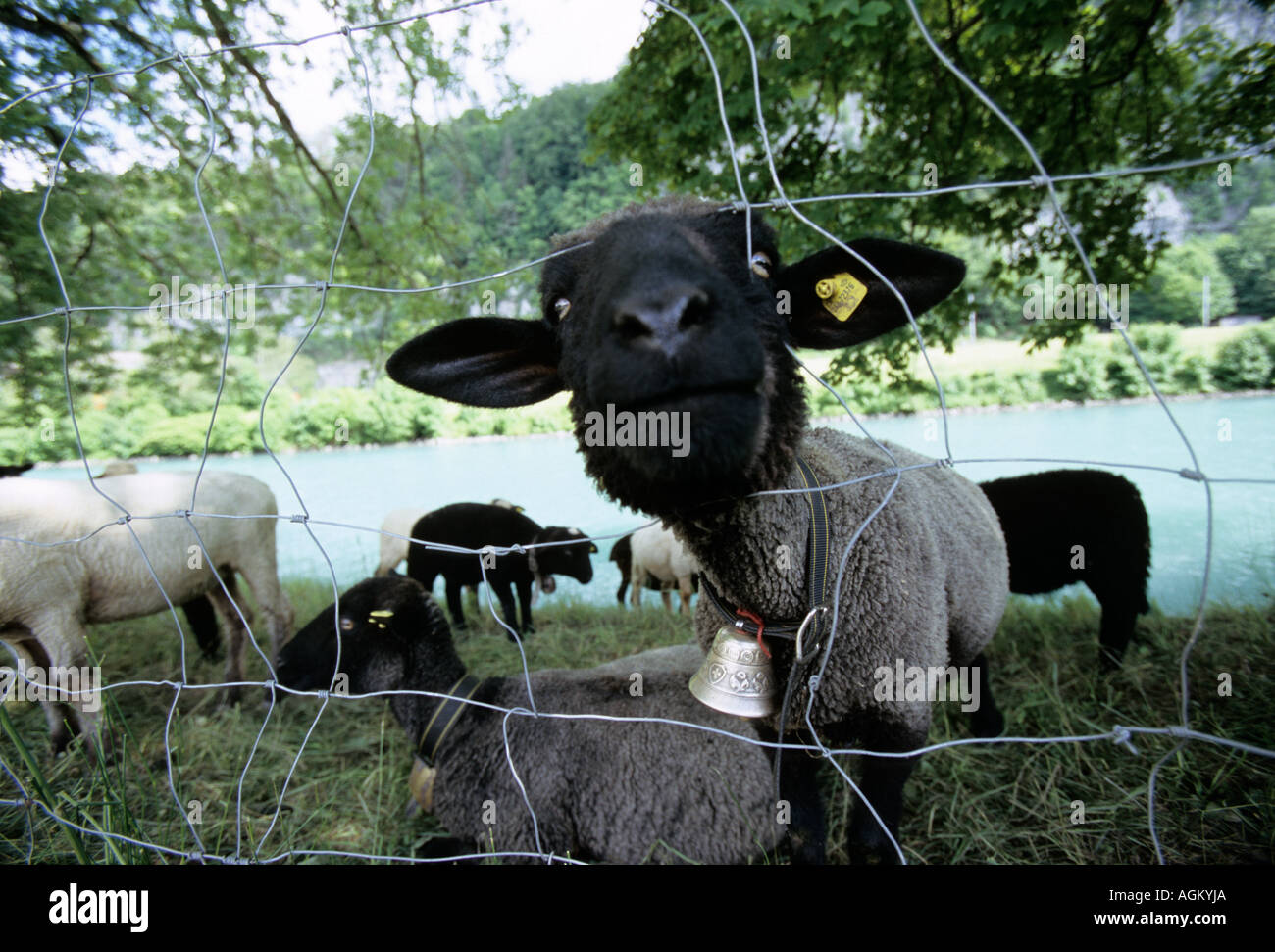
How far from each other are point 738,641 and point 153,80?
5.58 metres

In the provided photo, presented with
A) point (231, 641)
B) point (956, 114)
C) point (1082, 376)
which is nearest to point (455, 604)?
point (231, 641)

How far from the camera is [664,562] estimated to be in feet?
17.7

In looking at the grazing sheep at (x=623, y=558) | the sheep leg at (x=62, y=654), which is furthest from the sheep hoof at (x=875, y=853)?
the grazing sheep at (x=623, y=558)

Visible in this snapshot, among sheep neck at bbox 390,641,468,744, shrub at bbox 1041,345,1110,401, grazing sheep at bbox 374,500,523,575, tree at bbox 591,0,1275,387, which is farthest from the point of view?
shrub at bbox 1041,345,1110,401

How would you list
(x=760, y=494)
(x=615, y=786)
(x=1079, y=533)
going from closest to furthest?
(x=760, y=494)
(x=615, y=786)
(x=1079, y=533)

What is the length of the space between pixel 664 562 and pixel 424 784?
124 inches

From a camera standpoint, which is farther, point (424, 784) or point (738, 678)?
point (424, 784)

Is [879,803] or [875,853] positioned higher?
[879,803]

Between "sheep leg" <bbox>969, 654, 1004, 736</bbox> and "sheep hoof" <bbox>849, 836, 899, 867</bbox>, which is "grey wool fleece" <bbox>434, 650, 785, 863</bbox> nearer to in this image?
"sheep hoof" <bbox>849, 836, 899, 867</bbox>

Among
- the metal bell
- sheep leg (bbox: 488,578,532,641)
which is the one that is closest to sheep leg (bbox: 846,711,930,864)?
the metal bell

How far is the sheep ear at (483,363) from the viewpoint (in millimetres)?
1646

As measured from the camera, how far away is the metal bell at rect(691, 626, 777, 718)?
1.58 metres

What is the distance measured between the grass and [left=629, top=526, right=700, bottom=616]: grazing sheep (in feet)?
4.40

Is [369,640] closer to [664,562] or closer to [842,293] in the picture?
[842,293]
